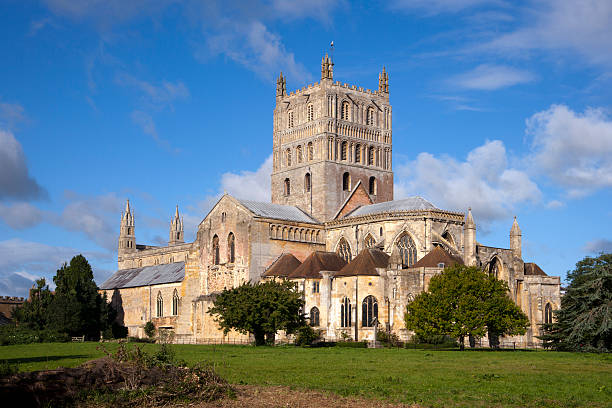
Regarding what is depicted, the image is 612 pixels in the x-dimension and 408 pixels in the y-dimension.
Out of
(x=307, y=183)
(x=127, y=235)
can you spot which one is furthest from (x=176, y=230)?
(x=307, y=183)

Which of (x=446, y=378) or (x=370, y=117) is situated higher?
(x=370, y=117)

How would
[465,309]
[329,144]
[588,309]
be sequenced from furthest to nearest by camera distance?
[329,144]
[465,309]
[588,309]

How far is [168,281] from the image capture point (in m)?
92.4

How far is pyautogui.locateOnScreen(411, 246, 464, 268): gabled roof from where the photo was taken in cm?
6219

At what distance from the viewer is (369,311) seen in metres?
62.5

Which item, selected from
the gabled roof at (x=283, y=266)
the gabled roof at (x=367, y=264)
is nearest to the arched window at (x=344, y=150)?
the gabled roof at (x=283, y=266)

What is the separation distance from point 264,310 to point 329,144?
27.8 m

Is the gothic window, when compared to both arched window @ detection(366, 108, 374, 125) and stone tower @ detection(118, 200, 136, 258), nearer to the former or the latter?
arched window @ detection(366, 108, 374, 125)

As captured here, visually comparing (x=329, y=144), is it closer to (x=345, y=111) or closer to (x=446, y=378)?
(x=345, y=111)

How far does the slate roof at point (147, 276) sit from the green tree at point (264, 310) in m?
Result: 33.5

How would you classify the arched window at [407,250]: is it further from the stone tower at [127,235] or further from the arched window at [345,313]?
the stone tower at [127,235]

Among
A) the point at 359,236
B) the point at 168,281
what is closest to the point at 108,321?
the point at 168,281

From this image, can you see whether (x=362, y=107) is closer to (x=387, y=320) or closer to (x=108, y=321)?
(x=387, y=320)

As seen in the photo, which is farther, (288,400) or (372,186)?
(372,186)
